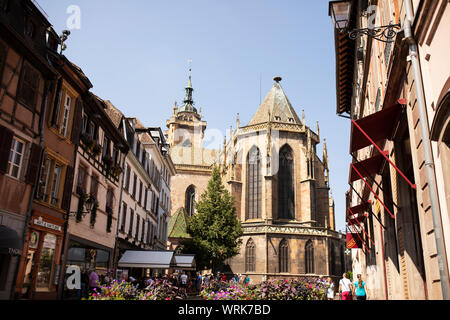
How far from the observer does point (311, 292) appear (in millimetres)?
9695

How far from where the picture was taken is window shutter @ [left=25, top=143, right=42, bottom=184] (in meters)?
11.2

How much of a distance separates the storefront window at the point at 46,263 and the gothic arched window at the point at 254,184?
1315 inches

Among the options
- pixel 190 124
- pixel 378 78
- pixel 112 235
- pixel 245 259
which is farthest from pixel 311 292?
pixel 190 124

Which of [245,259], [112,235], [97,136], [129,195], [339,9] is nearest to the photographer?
[339,9]

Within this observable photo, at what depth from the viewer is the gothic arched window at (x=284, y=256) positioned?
4215 cm

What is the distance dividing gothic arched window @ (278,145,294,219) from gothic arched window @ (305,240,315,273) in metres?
3.82

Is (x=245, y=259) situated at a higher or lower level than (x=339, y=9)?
lower

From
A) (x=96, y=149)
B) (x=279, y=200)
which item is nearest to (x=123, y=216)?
(x=96, y=149)

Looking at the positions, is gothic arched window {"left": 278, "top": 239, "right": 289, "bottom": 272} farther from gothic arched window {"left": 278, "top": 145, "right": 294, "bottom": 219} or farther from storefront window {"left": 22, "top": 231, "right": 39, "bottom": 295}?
storefront window {"left": 22, "top": 231, "right": 39, "bottom": 295}

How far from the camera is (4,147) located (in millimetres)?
10055

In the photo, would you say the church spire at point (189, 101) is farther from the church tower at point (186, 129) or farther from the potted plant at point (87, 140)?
the potted plant at point (87, 140)

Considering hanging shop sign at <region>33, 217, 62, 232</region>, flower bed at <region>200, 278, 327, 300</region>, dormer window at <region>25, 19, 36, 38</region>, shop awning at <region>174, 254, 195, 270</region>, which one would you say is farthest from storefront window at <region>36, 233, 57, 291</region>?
shop awning at <region>174, 254, 195, 270</region>

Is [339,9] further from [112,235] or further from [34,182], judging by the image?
[112,235]

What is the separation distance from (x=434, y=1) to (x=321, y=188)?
140 ft
